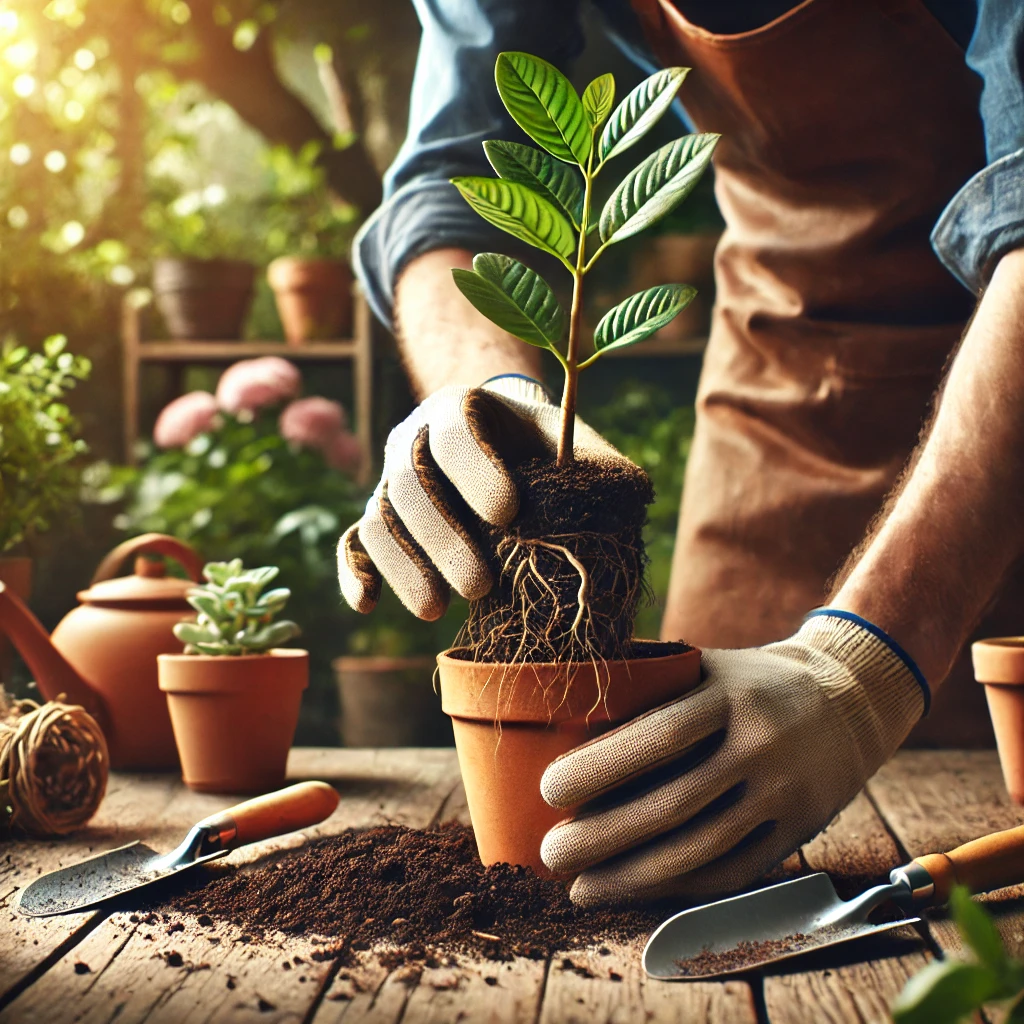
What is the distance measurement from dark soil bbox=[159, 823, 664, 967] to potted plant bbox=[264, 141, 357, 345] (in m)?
2.17

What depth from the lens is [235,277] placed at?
278 cm

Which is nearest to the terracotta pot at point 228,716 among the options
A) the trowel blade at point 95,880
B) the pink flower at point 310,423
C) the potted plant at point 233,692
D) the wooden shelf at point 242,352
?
the potted plant at point 233,692

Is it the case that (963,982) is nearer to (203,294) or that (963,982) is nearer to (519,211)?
(519,211)

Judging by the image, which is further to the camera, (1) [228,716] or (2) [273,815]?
(1) [228,716]

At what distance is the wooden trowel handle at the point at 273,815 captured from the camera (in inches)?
32.7

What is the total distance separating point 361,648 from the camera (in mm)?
2334

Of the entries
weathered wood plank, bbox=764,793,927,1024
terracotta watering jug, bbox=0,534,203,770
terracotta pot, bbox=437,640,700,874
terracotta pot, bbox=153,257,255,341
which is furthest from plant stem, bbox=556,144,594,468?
terracotta pot, bbox=153,257,255,341

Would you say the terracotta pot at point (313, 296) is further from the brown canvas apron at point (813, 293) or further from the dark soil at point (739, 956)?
the dark soil at point (739, 956)

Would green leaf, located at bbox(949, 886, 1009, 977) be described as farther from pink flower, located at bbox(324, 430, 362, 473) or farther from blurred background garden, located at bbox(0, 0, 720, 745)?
pink flower, located at bbox(324, 430, 362, 473)

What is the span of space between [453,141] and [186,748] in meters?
0.77

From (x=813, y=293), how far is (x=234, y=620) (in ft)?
2.75

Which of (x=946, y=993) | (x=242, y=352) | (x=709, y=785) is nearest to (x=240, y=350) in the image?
(x=242, y=352)

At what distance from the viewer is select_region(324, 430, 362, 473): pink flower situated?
2566 mm

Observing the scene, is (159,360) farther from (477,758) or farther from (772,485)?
(477,758)
